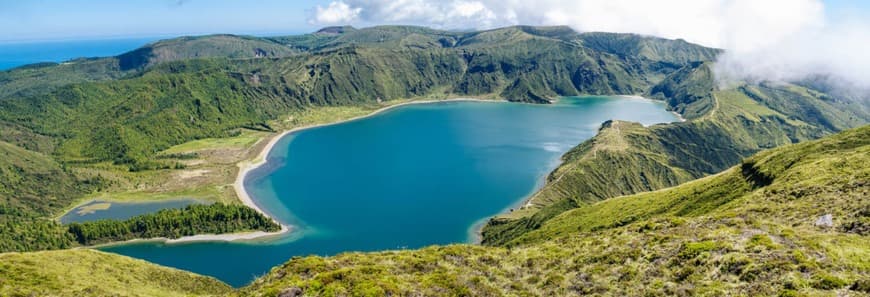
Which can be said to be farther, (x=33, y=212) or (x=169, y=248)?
(x=33, y=212)

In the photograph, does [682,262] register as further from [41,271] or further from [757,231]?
[41,271]

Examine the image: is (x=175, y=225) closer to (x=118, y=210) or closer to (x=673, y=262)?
(x=118, y=210)

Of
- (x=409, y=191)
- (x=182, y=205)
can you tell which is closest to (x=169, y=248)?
(x=182, y=205)

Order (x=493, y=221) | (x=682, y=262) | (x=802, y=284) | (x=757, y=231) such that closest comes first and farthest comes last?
(x=802, y=284) < (x=682, y=262) < (x=757, y=231) < (x=493, y=221)

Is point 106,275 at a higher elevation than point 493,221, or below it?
higher

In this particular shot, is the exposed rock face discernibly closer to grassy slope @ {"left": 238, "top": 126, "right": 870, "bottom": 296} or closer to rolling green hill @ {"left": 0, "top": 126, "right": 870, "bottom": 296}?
rolling green hill @ {"left": 0, "top": 126, "right": 870, "bottom": 296}

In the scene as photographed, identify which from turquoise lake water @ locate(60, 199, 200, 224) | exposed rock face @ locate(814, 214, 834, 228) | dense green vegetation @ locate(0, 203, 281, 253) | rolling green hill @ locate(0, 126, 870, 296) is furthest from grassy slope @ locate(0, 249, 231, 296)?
turquoise lake water @ locate(60, 199, 200, 224)

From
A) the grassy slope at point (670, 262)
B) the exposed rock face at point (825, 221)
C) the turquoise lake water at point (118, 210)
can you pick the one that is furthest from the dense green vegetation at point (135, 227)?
the exposed rock face at point (825, 221)

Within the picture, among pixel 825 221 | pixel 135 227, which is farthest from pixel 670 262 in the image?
pixel 135 227
